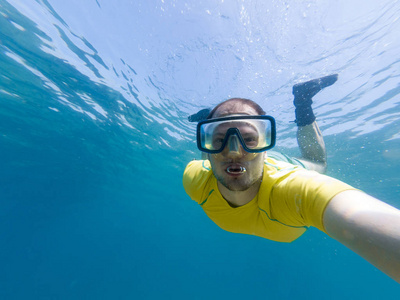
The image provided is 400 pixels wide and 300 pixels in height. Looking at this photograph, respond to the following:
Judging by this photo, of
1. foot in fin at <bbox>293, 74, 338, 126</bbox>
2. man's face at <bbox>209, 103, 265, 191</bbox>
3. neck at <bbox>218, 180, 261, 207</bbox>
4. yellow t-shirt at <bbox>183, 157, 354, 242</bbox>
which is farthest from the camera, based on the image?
foot in fin at <bbox>293, 74, 338, 126</bbox>

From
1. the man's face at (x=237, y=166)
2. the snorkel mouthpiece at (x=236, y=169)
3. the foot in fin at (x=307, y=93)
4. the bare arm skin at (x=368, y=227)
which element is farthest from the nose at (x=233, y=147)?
the foot in fin at (x=307, y=93)

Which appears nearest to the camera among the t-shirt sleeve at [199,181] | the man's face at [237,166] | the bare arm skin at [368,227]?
the bare arm skin at [368,227]

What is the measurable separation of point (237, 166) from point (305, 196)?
1.08 m

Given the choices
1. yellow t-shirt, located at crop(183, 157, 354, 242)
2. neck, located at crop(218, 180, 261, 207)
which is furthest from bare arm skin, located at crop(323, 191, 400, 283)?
neck, located at crop(218, 180, 261, 207)

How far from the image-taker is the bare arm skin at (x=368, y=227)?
4.02 feet

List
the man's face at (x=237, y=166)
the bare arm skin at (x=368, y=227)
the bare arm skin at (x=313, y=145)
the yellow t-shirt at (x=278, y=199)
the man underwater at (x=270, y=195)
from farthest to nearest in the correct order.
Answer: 1. the bare arm skin at (x=313, y=145)
2. the man's face at (x=237, y=166)
3. the yellow t-shirt at (x=278, y=199)
4. the man underwater at (x=270, y=195)
5. the bare arm skin at (x=368, y=227)

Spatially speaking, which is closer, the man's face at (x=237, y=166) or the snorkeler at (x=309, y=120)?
the man's face at (x=237, y=166)

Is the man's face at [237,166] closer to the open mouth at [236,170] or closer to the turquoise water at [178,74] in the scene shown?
the open mouth at [236,170]

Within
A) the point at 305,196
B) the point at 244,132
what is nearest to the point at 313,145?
the point at 244,132

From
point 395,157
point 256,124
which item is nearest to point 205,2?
point 256,124

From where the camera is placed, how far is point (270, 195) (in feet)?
9.79

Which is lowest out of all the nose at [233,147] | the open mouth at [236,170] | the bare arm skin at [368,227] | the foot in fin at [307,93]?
the bare arm skin at [368,227]

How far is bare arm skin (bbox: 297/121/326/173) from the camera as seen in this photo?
21.5 feet

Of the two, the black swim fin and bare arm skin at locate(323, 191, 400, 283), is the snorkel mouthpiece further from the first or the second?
the black swim fin
